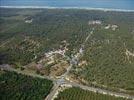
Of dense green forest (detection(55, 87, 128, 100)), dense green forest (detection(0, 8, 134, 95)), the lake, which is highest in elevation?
the lake

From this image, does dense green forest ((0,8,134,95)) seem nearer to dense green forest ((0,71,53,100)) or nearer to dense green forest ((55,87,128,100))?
dense green forest ((55,87,128,100))

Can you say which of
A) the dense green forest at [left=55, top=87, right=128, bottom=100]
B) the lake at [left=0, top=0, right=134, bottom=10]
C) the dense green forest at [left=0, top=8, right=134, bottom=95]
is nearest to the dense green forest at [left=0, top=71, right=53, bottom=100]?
the dense green forest at [left=55, top=87, right=128, bottom=100]

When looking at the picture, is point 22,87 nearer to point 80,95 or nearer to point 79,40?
point 80,95

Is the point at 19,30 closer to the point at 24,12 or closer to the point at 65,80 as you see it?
the point at 24,12

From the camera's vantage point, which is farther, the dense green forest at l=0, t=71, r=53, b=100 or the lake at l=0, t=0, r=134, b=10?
the lake at l=0, t=0, r=134, b=10

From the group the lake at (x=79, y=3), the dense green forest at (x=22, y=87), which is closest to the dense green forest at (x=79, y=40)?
the dense green forest at (x=22, y=87)

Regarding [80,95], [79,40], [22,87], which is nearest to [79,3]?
[79,40]

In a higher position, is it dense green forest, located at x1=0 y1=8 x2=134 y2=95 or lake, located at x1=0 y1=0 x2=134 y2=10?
lake, located at x1=0 y1=0 x2=134 y2=10
